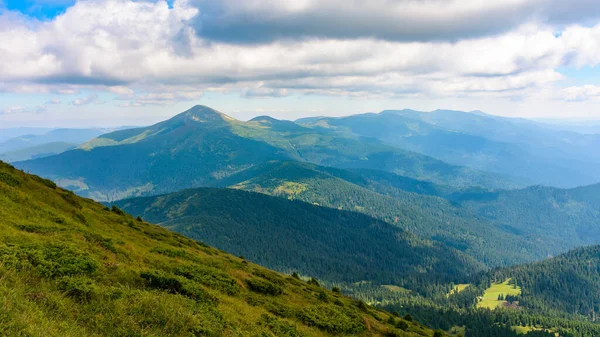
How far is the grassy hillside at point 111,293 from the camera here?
21.1m

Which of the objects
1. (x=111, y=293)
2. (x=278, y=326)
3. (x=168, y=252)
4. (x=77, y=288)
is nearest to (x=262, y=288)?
(x=278, y=326)

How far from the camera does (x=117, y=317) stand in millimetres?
22797

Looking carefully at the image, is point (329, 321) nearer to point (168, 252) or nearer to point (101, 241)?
point (168, 252)

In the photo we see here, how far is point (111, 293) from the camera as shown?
25.7 meters

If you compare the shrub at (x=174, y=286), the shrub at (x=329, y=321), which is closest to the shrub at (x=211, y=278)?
the shrub at (x=174, y=286)

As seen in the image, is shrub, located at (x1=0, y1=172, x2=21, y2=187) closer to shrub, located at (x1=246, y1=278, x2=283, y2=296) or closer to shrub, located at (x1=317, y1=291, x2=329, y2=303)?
shrub, located at (x1=246, y1=278, x2=283, y2=296)

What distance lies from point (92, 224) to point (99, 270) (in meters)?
29.2

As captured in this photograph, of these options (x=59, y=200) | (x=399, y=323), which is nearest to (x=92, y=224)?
(x=59, y=200)

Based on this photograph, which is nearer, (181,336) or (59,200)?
(181,336)

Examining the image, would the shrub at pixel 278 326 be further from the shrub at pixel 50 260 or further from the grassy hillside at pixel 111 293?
the shrub at pixel 50 260

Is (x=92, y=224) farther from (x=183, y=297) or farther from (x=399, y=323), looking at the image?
(x=399, y=323)

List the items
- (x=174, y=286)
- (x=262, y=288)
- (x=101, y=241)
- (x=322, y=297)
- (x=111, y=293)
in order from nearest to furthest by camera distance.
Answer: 1. (x=111, y=293)
2. (x=174, y=286)
3. (x=101, y=241)
4. (x=262, y=288)
5. (x=322, y=297)

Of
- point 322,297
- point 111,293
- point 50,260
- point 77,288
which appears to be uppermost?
point 50,260

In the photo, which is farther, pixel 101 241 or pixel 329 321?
pixel 329 321
